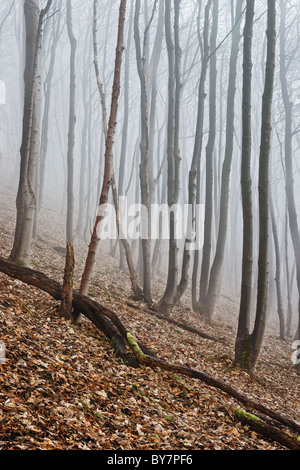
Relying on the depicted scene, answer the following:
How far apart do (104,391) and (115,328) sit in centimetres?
162

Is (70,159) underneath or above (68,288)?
above

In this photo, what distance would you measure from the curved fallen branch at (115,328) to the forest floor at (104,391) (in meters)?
0.17

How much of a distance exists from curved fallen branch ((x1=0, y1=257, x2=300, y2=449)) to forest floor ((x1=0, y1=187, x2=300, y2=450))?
170 mm

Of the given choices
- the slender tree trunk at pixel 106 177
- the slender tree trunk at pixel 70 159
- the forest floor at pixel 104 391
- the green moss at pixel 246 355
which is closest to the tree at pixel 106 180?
the slender tree trunk at pixel 106 177

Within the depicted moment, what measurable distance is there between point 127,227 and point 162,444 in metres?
21.7

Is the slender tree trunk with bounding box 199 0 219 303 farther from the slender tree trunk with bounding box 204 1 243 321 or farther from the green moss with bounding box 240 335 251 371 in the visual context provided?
the green moss with bounding box 240 335 251 371

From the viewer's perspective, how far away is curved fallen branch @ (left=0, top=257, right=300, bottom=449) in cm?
517

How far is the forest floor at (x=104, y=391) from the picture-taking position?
11.4 ft

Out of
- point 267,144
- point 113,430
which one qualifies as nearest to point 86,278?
point 113,430

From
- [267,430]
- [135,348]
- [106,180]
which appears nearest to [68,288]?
[135,348]

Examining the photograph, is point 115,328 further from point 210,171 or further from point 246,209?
point 210,171

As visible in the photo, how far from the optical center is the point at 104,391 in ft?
14.8

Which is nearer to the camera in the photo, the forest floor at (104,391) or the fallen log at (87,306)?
the forest floor at (104,391)

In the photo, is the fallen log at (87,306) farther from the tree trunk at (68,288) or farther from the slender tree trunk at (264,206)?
the slender tree trunk at (264,206)
